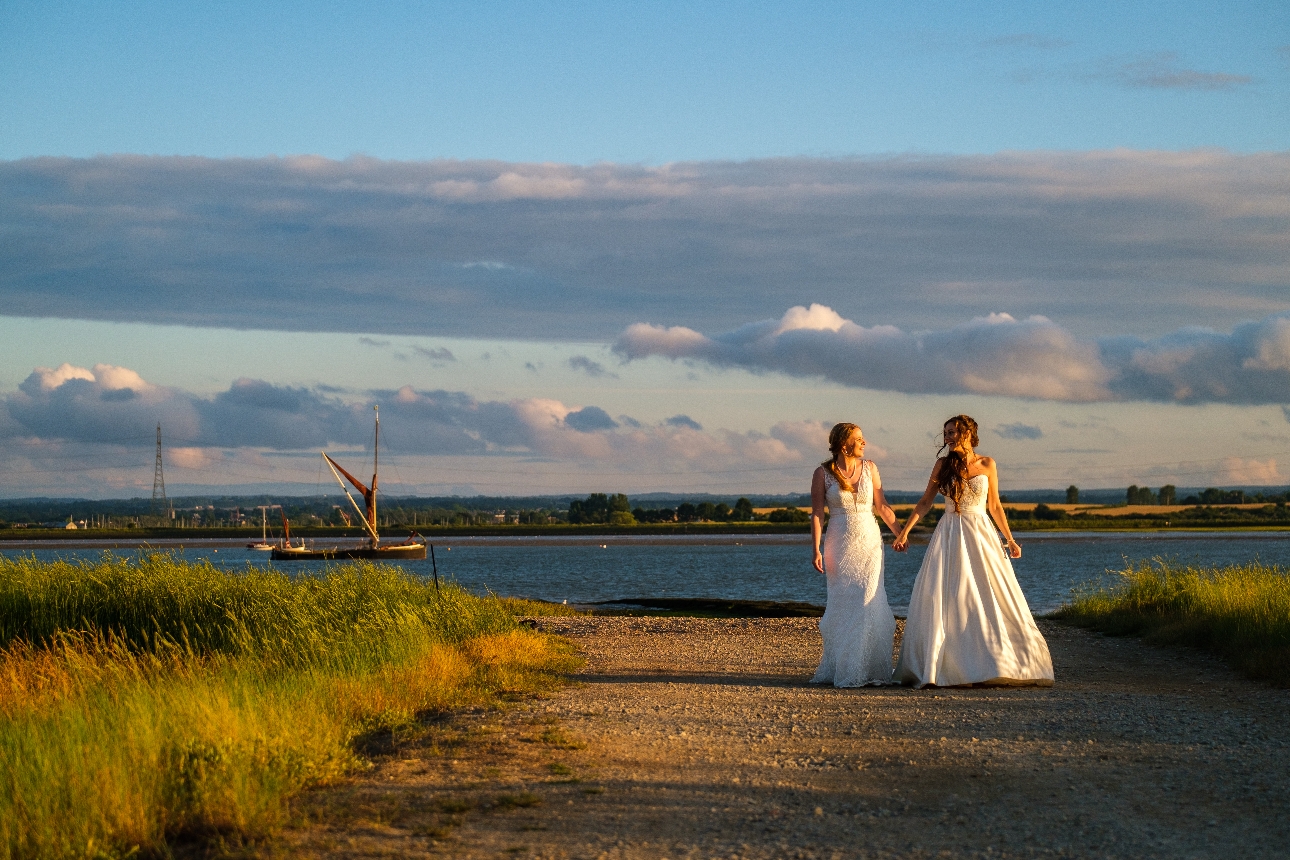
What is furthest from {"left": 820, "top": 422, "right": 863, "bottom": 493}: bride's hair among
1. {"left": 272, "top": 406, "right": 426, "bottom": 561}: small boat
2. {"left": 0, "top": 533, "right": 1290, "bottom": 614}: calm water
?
{"left": 272, "top": 406, "right": 426, "bottom": 561}: small boat

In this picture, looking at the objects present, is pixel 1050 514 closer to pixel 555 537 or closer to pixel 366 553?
pixel 555 537

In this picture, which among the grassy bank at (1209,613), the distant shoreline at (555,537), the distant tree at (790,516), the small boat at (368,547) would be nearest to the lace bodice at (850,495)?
the grassy bank at (1209,613)

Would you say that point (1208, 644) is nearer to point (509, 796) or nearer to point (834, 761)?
point (834, 761)

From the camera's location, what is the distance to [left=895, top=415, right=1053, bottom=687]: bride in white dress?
36.8 ft

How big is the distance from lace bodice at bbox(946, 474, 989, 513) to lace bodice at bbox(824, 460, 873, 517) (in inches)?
32.6

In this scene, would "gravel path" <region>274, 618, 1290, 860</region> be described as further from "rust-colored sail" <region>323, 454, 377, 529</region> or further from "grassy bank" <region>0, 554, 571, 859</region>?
"rust-colored sail" <region>323, 454, 377, 529</region>

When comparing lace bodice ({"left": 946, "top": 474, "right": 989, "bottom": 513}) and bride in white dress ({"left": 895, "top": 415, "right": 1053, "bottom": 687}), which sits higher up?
lace bodice ({"left": 946, "top": 474, "right": 989, "bottom": 513})

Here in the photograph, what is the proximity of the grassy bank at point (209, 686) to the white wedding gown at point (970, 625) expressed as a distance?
12.1ft

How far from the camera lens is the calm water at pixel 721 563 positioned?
48.4m

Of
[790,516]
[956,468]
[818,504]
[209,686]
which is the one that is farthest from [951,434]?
[790,516]

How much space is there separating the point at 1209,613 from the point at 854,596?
682 centimetres

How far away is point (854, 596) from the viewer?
11695 millimetres

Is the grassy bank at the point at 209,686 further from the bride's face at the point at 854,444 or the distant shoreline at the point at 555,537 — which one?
the distant shoreline at the point at 555,537

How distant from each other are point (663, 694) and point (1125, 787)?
496cm
